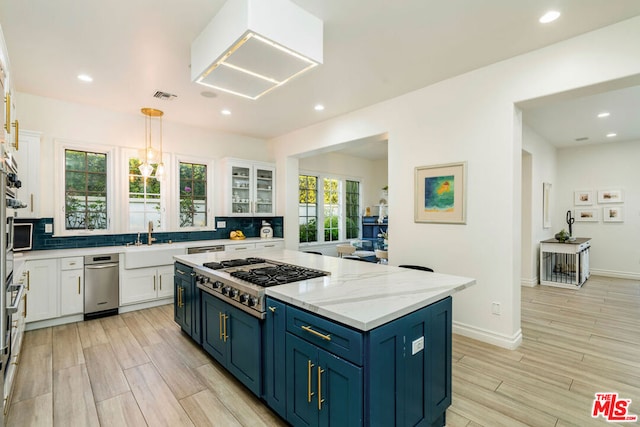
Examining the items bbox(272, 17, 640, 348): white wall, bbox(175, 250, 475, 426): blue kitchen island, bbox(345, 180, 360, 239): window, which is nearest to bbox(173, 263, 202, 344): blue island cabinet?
bbox(175, 250, 475, 426): blue kitchen island

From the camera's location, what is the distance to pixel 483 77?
10.4 feet

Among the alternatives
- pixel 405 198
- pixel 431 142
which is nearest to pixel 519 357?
pixel 405 198

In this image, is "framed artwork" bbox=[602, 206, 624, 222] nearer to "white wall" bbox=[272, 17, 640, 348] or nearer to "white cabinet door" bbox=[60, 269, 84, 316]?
"white wall" bbox=[272, 17, 640, 348]

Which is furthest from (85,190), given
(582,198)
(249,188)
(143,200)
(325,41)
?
(582,198)

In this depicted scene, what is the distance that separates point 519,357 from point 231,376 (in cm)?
267

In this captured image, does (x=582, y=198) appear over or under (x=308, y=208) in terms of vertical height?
over

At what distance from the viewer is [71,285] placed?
3.74 metres

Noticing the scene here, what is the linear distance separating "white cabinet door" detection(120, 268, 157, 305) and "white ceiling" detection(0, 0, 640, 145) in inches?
92.3

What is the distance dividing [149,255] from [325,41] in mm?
3563

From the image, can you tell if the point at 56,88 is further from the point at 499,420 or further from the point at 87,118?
the point at 499,420

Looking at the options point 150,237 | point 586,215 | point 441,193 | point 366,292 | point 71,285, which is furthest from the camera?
point 586,215

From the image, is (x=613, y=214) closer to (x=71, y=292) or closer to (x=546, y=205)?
(x=546, y=205)

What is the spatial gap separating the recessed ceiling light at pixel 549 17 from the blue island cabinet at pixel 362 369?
230 cm

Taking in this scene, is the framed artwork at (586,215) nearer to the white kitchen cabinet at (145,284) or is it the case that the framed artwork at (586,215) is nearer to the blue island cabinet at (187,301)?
the blue island cabinet at (187,301)
